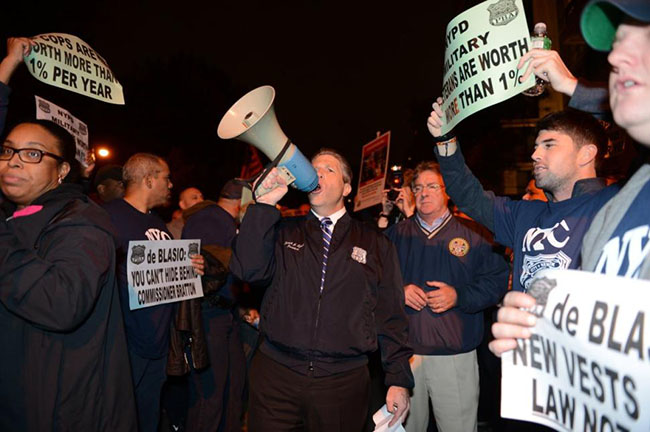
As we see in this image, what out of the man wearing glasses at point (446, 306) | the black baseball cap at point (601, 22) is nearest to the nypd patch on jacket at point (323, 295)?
the man wearing glasses at point (446, 306)

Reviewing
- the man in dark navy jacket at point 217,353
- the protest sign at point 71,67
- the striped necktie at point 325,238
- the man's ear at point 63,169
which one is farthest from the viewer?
the man in dark navy jacket at point 217,353

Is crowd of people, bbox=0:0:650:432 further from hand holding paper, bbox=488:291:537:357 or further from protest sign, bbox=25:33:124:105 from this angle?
protest sign, bbox=25:33:124:105

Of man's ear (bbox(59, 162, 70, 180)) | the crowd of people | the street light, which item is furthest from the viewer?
the street light

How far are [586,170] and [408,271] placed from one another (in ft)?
6.57

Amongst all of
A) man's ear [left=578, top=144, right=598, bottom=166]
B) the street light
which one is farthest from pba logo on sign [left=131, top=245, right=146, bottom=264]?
the street light

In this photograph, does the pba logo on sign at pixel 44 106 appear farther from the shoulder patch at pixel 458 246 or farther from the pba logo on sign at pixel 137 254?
the shoulder patch at pixel 458 246

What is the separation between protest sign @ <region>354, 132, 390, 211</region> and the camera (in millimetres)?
7090

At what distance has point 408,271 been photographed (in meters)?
4.54

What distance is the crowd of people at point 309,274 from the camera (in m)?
2.09

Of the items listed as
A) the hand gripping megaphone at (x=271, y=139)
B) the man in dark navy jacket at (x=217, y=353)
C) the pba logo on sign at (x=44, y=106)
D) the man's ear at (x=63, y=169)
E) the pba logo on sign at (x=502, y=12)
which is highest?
the pba logo on sign at (x=502, y=12)

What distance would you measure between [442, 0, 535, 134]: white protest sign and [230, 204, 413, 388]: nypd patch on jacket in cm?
121

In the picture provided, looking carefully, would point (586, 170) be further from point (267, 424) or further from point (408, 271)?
point (267, 424)

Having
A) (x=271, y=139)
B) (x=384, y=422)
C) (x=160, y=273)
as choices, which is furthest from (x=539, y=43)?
(x=160, y=273)

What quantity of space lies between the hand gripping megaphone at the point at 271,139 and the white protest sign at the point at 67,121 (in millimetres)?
1783
